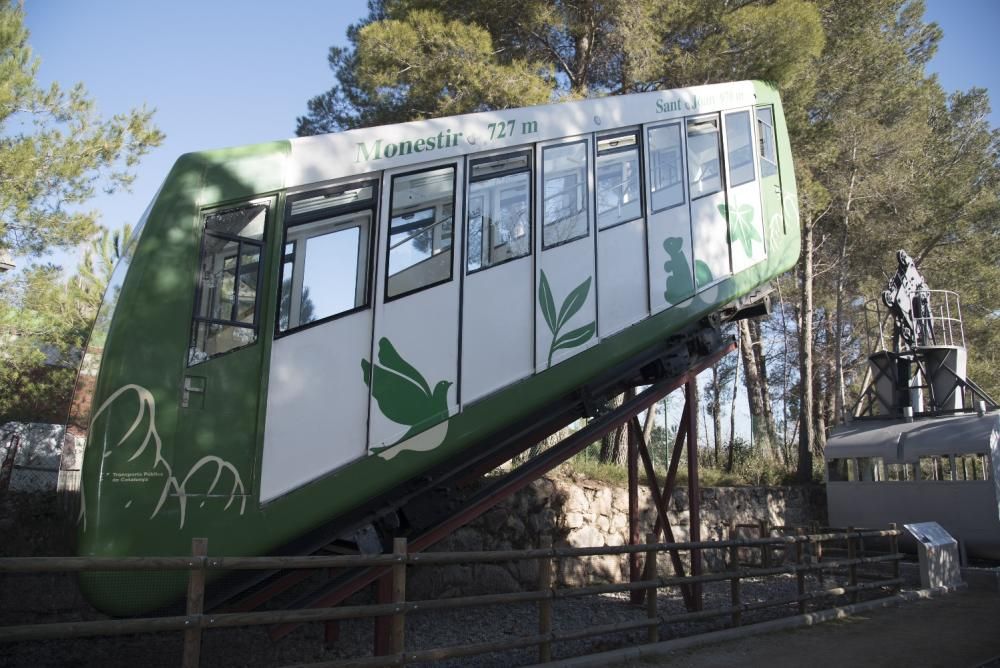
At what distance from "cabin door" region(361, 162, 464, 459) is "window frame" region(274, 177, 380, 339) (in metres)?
0.07

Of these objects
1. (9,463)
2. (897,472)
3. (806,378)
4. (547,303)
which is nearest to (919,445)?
(897,472)

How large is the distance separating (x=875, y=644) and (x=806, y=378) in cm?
1296

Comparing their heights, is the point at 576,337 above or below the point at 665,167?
below

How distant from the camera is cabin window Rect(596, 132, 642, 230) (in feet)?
24.9

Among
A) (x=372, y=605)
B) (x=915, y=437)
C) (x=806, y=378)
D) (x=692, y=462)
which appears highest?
(x=806, y=378)

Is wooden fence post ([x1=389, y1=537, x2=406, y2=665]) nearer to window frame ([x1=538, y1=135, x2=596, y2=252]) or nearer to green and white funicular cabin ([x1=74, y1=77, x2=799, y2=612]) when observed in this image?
green and white funicular cabin ([x1=74, y1=77, x2=799, y2=612])

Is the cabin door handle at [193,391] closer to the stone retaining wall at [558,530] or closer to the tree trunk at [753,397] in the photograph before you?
the stone retaining wall at [558,530]

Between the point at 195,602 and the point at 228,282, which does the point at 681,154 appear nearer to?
the point at 228,282

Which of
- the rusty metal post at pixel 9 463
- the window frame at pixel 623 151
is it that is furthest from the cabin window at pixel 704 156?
the rusty metal post at pixel 9 463

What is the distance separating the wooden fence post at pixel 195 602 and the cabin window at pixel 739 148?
727 cm

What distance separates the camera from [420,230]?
6.31m

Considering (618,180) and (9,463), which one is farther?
(9,463)

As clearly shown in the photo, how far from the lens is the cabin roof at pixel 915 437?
13867 mm

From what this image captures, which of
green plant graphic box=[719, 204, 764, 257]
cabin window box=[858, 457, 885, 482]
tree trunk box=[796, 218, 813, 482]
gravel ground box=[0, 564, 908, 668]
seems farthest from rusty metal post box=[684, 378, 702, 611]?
tree trunk box=[796, 218, 813, 482]
